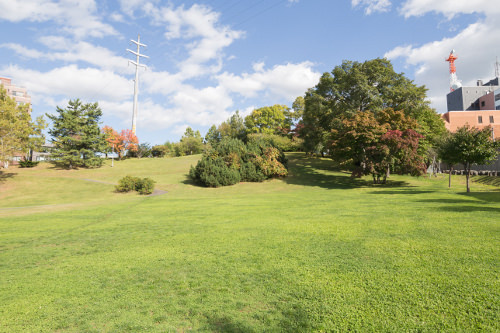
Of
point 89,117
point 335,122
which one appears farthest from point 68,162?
point 335,122

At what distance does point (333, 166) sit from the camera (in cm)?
3838

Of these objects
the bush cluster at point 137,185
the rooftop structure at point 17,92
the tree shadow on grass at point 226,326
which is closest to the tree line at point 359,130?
the bush cluster at point 137,185

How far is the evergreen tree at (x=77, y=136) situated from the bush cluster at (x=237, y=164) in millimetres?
24418

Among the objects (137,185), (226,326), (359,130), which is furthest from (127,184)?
(226,326)

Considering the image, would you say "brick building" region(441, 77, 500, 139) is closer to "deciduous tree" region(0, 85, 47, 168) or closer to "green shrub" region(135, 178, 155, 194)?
"green shrub" region(135, 178, 155, 194)

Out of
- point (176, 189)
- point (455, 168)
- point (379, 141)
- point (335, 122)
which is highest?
point (335, 122)

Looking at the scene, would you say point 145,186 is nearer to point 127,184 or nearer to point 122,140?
point 127,184

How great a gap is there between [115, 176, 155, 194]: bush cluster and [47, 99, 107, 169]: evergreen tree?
886 inches

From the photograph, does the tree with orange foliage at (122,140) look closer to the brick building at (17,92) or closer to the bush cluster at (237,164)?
the brick building at (17,92)

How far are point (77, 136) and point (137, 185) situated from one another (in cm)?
2687

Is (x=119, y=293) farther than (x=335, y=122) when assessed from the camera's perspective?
No

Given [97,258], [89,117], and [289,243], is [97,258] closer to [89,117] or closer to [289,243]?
[289,243]

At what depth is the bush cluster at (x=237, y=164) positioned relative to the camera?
28.5 m

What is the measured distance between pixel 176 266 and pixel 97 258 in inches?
88.9
